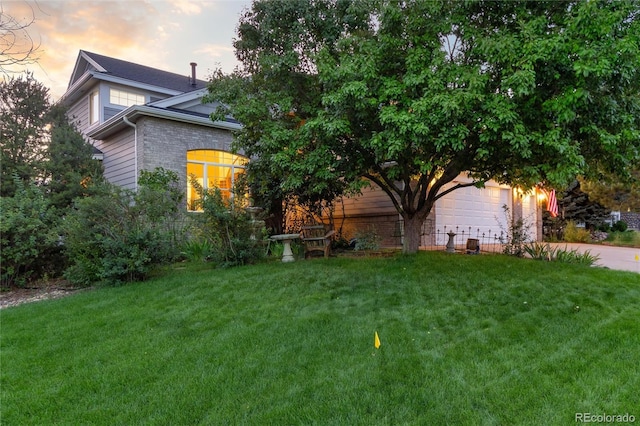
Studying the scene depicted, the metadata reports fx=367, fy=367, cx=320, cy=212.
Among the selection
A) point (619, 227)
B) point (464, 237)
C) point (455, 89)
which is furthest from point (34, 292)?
point (619, 227)

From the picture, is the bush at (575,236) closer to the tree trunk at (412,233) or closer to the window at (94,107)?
the tree trunk at (412,233)

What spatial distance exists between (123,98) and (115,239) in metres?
8.30

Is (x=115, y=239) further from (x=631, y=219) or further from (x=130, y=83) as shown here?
(x=631, y=219)

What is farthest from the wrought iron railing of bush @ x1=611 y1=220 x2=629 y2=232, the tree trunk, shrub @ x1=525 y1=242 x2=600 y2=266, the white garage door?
bush @ x1=611 y1=220 x2=629 y2=232

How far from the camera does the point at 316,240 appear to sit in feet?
28.8

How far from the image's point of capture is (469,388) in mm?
2863

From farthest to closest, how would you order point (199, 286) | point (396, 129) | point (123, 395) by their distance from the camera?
point (199, 286) < point (396, 129) < point (123, 395)

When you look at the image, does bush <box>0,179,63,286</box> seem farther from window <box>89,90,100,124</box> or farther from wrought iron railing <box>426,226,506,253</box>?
wrought iron railing <box>426,226,506,253</box>

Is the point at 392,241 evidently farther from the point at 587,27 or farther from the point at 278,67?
the point at 587,27

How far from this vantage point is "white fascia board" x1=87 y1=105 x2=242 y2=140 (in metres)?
10.1

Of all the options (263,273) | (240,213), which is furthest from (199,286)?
(240,213)

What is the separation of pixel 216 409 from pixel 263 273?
387 centimetres

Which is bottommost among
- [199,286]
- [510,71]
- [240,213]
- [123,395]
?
[123,395]

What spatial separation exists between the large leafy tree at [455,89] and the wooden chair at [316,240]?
2.11 metres
